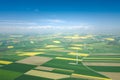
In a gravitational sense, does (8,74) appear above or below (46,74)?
above

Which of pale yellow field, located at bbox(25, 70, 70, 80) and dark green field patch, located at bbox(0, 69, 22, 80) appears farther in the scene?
pale yellow field, located at bbox(25, 70, 70, 80)

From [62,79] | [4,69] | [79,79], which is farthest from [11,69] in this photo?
[79,79]

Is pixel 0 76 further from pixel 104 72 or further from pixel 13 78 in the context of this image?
pixel 104 72

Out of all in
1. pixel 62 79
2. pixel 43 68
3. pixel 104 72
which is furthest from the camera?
pixel 43 68

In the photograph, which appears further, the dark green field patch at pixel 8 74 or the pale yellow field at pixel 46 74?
the pale yellow field at pixel 46 74

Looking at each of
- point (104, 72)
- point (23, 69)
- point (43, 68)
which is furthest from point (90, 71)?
point (23, 69)

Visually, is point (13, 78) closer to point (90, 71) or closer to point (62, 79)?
point (62, 79)

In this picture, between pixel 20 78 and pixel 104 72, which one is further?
pixel 104 72

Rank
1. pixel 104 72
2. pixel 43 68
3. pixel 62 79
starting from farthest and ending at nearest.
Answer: pixel 43 68 → pixel 104 72 → pixel 62 79

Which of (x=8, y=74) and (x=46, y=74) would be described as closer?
(x=8, y=74)
